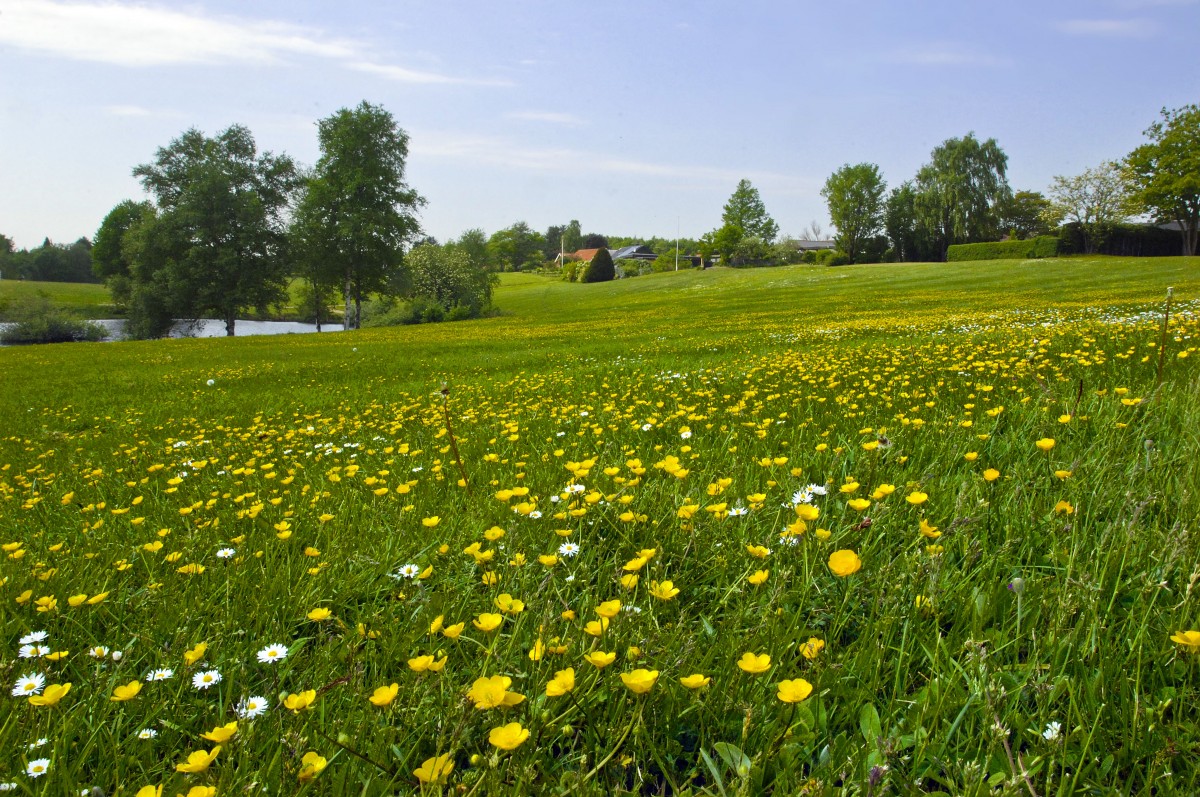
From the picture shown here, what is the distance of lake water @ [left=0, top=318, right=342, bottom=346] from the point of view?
40250 mm

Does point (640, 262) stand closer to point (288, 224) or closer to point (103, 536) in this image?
point (288, 224)

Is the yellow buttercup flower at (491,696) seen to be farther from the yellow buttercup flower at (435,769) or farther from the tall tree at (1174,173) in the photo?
the tall tree at (1174,173)

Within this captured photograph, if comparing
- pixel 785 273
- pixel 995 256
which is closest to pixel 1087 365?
pixel 785 273

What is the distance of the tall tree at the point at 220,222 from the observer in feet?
120

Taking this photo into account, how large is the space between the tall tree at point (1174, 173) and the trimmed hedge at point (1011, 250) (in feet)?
20.8

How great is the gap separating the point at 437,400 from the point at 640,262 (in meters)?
88.9

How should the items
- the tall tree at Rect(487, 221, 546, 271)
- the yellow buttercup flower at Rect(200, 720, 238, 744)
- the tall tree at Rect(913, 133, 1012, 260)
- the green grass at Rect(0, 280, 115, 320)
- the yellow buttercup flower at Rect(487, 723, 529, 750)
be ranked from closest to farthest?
1. the yellow buttercup flower at Rect(487, 723, 529, 750)
2. the yellow buttercup flower at Rect(200, 720, 238, 744)
3. the green grass at Rect(0, 280, 115, 320)
4. the tall tree at Rect(913, 133, 1012, 260)
5. the tall tree at Rect(487, 221, 546, 271)

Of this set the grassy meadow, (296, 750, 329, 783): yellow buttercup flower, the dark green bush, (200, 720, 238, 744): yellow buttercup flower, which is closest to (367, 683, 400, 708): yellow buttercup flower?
the grassy meadow

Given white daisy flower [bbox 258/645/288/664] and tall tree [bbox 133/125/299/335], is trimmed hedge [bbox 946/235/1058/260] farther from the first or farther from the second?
white daisy flower [bbox 258/645/288/664]

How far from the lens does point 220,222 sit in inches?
1470

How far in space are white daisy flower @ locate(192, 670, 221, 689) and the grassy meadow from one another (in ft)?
0.04

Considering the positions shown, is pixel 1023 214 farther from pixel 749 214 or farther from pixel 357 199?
pixel 357 199

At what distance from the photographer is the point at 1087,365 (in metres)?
4.49

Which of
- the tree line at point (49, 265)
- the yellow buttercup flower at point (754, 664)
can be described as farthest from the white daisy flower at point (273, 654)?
the tree line at point (49, 265)
